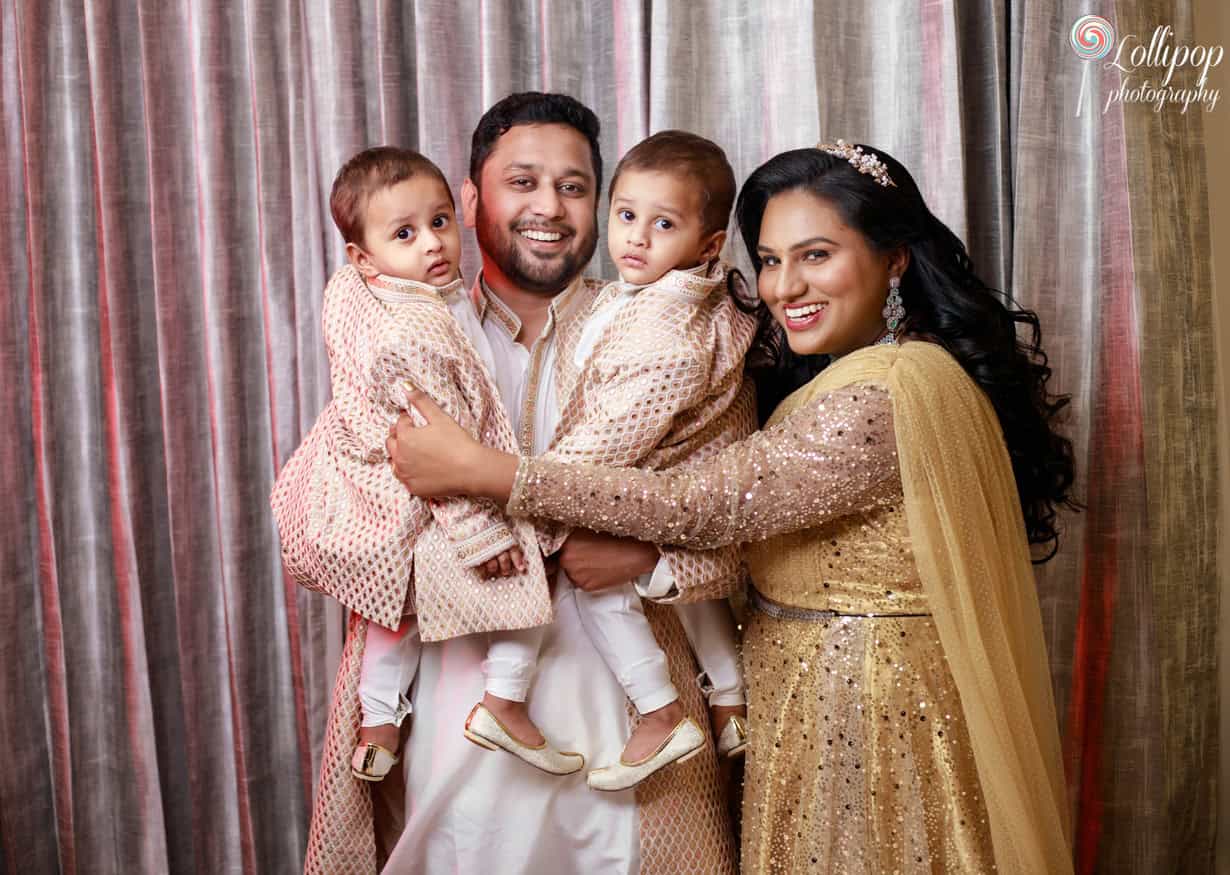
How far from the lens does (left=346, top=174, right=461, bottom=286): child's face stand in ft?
5.74

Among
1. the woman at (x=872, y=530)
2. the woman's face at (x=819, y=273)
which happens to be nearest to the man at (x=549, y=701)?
the woman at (x=872, y=530)

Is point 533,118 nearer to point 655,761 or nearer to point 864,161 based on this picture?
point 864,161

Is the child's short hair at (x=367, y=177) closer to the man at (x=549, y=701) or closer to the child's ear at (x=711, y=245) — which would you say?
the man at (x=549, y=701)

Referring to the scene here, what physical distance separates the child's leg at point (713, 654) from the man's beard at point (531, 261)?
0.61 metres

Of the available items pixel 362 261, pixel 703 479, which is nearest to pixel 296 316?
pixel 362 261

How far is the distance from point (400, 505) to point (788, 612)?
65cm

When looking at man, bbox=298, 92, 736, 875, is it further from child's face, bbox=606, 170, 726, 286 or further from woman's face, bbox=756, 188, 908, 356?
woman's face, bbox=756, 188, 908, 356

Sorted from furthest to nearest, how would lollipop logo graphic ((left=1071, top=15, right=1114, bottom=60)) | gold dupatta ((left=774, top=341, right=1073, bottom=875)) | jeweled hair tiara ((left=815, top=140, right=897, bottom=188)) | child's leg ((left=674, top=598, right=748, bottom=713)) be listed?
lollipop logo graphic ((left=1071, top=15, right=1114, bottom=60))
child's leg ((left=674, top=598, right=748, bottom=713))
jeweled hair tiara ((left=815, top=140, right=897, bottom=188))
gold dupatta ((left=774, top=341, right=1073, bottom=875))

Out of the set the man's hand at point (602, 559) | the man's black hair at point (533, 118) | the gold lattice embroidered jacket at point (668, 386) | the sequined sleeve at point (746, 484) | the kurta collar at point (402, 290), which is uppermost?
the man's black hair at point (533, 118)

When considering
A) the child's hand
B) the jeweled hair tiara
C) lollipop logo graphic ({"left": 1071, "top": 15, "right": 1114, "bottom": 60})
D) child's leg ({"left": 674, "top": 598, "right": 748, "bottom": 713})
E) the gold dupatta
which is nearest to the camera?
the gold dupatta

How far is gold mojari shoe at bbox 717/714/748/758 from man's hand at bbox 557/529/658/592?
34cm

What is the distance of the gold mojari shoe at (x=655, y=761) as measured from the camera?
1.68 m

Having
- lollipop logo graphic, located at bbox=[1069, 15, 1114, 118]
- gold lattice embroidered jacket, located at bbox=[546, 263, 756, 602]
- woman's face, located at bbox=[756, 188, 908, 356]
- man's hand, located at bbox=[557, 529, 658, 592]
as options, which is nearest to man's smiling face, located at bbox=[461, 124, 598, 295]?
gold lattice embroidered jacket, located at bbox=[546, 263, 756, 602]

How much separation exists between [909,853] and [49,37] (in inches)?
93.4
